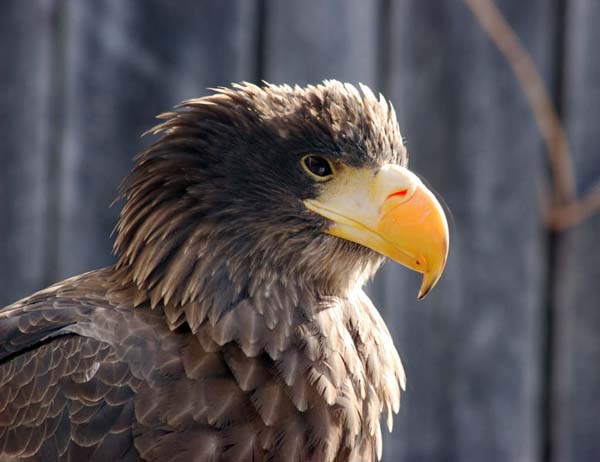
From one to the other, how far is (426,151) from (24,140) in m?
1.17

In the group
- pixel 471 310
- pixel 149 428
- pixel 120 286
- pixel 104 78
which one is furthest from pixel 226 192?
pixel 471 310

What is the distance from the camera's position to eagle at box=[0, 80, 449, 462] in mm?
2338

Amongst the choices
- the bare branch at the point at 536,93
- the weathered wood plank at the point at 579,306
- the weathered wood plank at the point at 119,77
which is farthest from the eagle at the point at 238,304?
the weathered wood plank at the point at 579,306

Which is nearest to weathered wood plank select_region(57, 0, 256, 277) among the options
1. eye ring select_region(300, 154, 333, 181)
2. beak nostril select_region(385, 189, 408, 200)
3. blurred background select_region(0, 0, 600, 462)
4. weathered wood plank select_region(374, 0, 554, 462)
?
blurred background select_region(0, 0, 600, 462)

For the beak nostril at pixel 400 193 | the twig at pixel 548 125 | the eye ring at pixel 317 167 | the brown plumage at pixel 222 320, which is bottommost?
the brown plumage at pixel 222 320

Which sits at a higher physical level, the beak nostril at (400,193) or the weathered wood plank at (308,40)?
the weathered wood plank at (308,40)

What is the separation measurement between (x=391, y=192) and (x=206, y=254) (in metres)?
Result: 0.42

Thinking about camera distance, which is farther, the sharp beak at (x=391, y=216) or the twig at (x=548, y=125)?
the twig at (x=548, y=125)

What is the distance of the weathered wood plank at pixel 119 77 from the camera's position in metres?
3.31

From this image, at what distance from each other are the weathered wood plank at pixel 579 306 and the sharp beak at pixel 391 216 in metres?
1.27

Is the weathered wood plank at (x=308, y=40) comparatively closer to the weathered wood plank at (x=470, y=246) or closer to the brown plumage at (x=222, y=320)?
the weathered wood plank at (x=470, y=246)

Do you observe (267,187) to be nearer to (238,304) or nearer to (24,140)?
(238,304)

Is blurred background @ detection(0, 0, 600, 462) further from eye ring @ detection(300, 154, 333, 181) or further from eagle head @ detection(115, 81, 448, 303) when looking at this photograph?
eye ring @ detection(300, 154, 333, 181)

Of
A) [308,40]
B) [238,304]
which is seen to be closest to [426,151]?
[308,40]
